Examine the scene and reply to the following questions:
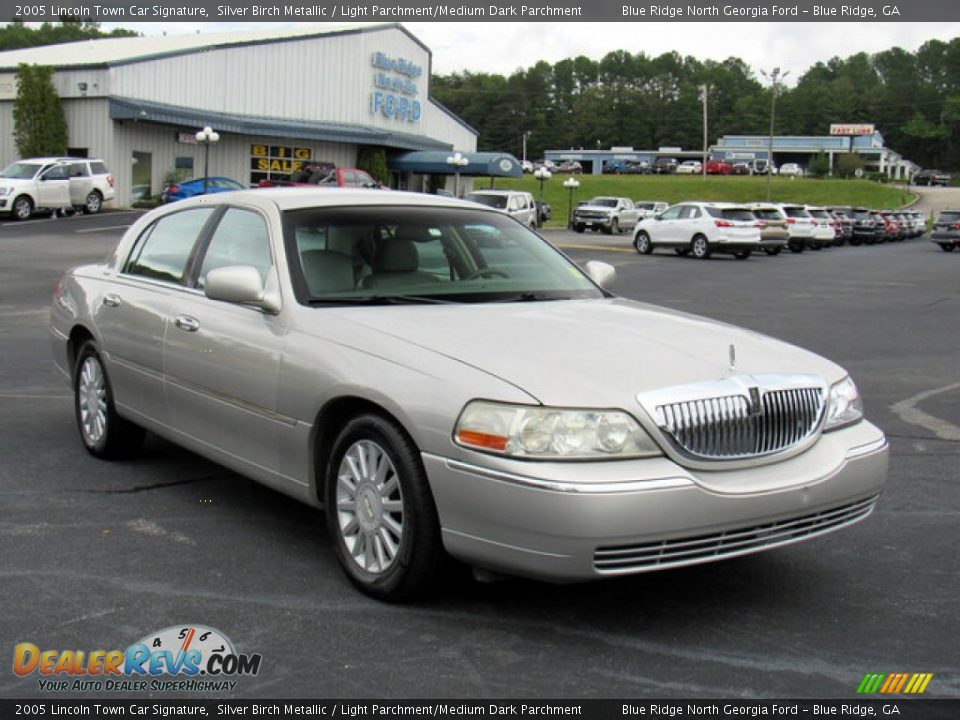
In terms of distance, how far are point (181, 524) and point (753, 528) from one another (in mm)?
2768

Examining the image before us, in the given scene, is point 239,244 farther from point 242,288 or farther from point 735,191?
point 735,191

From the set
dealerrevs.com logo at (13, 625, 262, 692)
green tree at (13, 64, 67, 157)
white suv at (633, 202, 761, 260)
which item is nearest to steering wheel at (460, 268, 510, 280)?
dealerrevs.com logo at (13, 625, 262, 692)

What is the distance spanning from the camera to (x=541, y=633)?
13.6 ft

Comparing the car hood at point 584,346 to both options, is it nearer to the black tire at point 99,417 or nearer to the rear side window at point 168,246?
the rear side window at point 168,246

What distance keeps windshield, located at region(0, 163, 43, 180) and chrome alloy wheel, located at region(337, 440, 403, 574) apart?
34.2 meters

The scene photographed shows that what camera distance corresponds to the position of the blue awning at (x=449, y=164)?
56906 mm

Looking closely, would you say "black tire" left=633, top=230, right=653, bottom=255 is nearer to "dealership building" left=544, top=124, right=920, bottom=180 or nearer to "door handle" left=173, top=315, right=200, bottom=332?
"door handle" left=173, top=315, right=200, bottom=332

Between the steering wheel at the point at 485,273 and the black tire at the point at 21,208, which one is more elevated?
the black tire at the point at 21,208

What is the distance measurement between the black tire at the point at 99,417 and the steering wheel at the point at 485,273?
7.69 ft

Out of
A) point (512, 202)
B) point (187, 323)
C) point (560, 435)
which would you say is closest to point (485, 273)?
point (187, 323)

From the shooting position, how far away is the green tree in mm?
42219

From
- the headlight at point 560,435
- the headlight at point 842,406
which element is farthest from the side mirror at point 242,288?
the headlight at point 842,406
